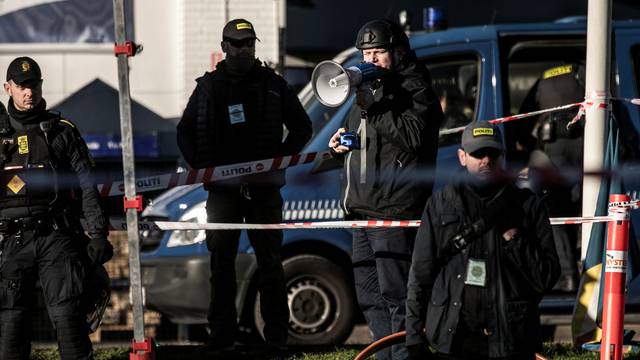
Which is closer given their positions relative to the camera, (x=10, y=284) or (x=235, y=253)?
(x=10, y=284)

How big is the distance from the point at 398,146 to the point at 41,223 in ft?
5.93

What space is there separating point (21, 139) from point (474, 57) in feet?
11.9

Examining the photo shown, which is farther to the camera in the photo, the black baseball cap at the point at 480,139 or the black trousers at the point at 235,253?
the black trousers at the point at 235,253

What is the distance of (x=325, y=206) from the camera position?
8.20 m

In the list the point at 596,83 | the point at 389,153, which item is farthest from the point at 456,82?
the point at 389,153

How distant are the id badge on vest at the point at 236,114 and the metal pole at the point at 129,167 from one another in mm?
1216

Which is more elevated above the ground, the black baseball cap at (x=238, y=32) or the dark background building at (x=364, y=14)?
the dark background building at (x=364, y=14)

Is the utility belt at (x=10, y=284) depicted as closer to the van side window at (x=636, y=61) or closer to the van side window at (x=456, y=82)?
the van side window at (x=456, y=82)

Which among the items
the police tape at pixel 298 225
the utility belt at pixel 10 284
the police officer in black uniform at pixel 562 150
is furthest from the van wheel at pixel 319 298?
the utility belt at pixel 10 284

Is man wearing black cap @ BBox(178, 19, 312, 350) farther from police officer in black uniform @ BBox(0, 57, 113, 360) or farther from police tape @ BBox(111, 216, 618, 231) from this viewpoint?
police officer in black uniform @ BBox(0, 57, 113, 360)

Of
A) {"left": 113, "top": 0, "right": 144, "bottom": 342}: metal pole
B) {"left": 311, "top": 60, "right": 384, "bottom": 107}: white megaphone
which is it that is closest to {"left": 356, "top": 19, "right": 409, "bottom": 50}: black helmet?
{"left": 311, "top": 60, "right": 384, "bottom": 107}: white megaphone

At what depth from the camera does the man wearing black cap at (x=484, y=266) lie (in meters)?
4.86

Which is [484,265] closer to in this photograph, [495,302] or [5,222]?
[495,302]

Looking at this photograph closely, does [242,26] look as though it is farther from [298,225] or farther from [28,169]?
[28,169]
